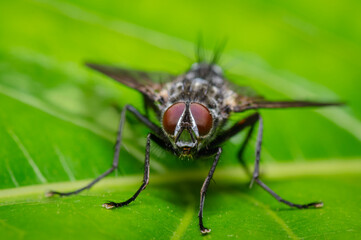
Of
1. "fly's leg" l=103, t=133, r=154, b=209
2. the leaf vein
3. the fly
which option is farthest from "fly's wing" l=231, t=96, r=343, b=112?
the leaf vein

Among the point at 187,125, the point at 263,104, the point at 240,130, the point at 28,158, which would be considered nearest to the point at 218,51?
the point at 263,104

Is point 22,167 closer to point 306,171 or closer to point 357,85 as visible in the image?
point 306,171

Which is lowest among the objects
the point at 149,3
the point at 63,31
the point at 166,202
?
the point at 166,202

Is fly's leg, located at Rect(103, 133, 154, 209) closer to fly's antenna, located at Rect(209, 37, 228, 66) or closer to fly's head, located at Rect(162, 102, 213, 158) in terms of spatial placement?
fly's head, located at Rect(162, 102, 213, 158)

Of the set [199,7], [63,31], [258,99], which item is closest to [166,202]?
[258,99]

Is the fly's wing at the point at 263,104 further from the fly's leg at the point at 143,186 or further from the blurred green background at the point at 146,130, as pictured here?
the fly's leg at the point at 143,186

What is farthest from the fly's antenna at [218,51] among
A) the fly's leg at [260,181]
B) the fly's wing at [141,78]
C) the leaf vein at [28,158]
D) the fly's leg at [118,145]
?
the leaf vein at [28,158]
